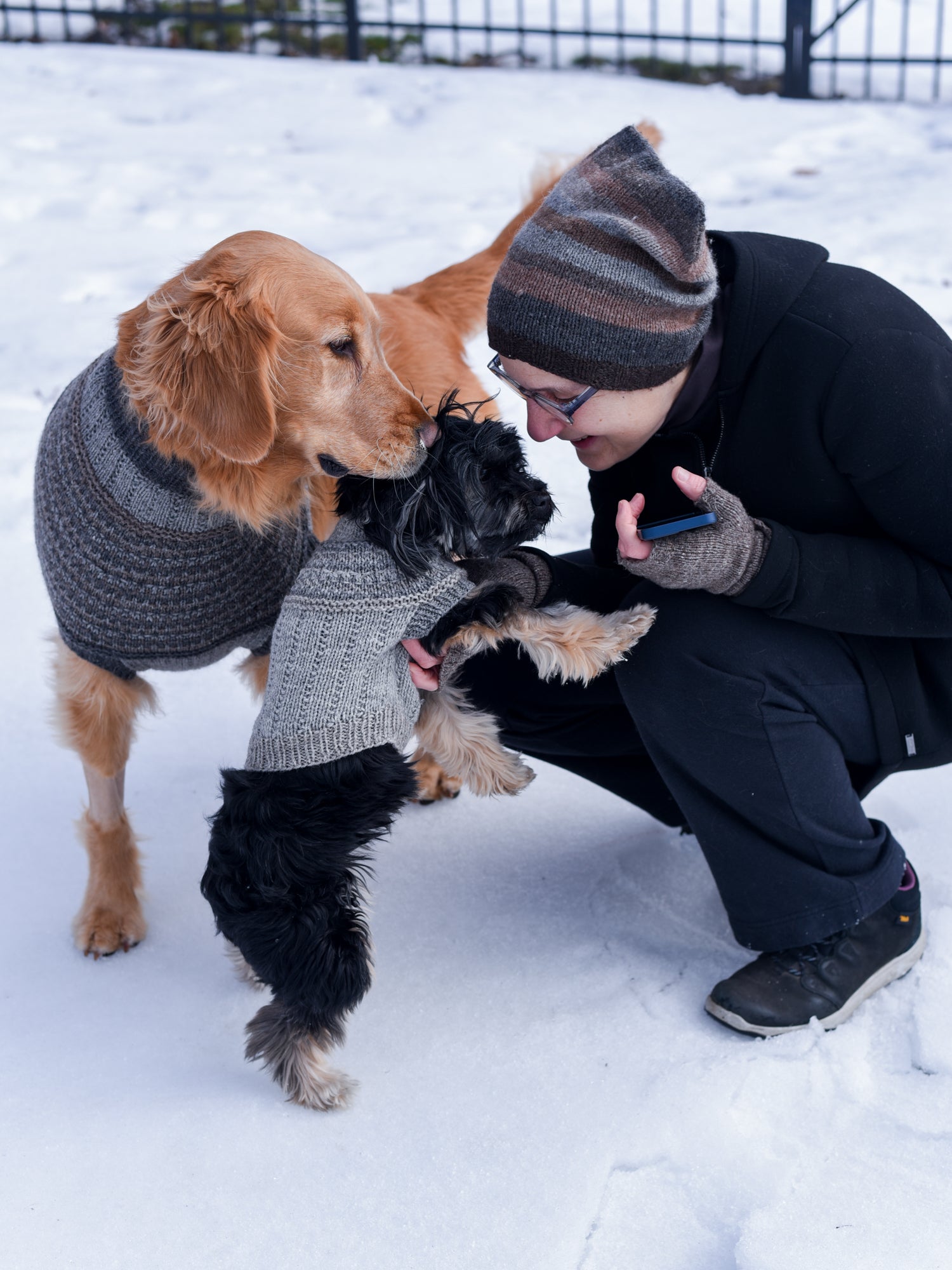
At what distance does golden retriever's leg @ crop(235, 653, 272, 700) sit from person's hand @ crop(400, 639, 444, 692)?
0.40 meters

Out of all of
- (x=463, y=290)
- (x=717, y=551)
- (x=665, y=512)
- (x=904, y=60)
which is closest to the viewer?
(x=717, y=551)

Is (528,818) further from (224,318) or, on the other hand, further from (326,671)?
(224,318)

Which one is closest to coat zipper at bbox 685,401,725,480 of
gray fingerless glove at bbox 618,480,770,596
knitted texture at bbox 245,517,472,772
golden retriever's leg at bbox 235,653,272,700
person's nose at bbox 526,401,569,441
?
gray fingerless glove at bbox 618,480,770,596

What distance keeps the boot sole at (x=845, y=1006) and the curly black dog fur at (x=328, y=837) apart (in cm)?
68

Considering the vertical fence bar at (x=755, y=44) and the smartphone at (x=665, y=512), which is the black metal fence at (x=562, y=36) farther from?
the smartphone at (x=665, y=512)

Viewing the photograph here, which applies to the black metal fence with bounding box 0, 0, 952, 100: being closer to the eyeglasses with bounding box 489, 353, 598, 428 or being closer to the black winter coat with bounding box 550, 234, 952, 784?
the black winter coat with bounding box 550, 234, 952, 784

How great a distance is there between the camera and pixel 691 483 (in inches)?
78.2

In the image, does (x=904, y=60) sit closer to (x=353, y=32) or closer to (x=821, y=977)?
(x=353, y=32)

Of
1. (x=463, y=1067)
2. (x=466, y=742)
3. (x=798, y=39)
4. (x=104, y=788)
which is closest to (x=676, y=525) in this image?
(x=466, y=742)

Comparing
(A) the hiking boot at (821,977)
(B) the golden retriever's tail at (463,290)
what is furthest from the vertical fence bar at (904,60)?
(A) the hiking boot at (821,977)

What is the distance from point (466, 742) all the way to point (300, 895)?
585mm

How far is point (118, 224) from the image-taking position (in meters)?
5.92

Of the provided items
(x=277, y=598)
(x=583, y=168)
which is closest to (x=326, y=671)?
(x=277, y=598)

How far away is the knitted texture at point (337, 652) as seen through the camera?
6.70ft
